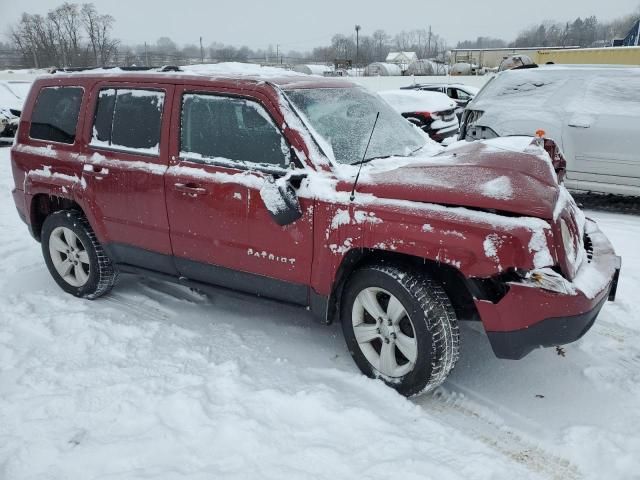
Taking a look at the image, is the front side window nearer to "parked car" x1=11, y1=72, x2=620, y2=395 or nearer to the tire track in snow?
"parked car" x1=11, y1=72, x2=620, y2=395

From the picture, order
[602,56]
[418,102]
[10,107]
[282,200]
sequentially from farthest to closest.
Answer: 1. [602,56]
2. [10,107]
3. [418,102]
4. [282,200]

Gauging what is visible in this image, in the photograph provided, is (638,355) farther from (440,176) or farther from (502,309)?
(440,176)

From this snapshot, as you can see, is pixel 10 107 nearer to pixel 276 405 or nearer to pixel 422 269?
pixel 276 405

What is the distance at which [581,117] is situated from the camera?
6402 millimetres

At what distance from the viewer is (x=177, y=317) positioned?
13.0ft

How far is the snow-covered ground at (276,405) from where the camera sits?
2461 mm

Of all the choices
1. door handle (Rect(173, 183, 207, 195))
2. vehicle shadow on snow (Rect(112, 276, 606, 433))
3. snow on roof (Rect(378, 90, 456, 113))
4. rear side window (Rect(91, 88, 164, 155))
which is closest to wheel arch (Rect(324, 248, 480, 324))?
vehicle shadow on snow (Rect(112, 276, 606, 433))

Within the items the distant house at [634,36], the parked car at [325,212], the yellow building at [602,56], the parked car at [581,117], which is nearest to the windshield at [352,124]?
the parked car at [325,212]

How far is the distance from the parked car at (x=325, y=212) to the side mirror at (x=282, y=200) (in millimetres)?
11

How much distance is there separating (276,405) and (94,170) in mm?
2199

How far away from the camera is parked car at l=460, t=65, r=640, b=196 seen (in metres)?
6.16

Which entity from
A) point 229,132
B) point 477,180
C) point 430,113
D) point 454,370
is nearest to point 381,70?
point 430,113

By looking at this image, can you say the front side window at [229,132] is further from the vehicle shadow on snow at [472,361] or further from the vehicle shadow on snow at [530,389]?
the vehicle shadow on snow at [530,389]

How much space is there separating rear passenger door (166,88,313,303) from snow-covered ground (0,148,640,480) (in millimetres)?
225
